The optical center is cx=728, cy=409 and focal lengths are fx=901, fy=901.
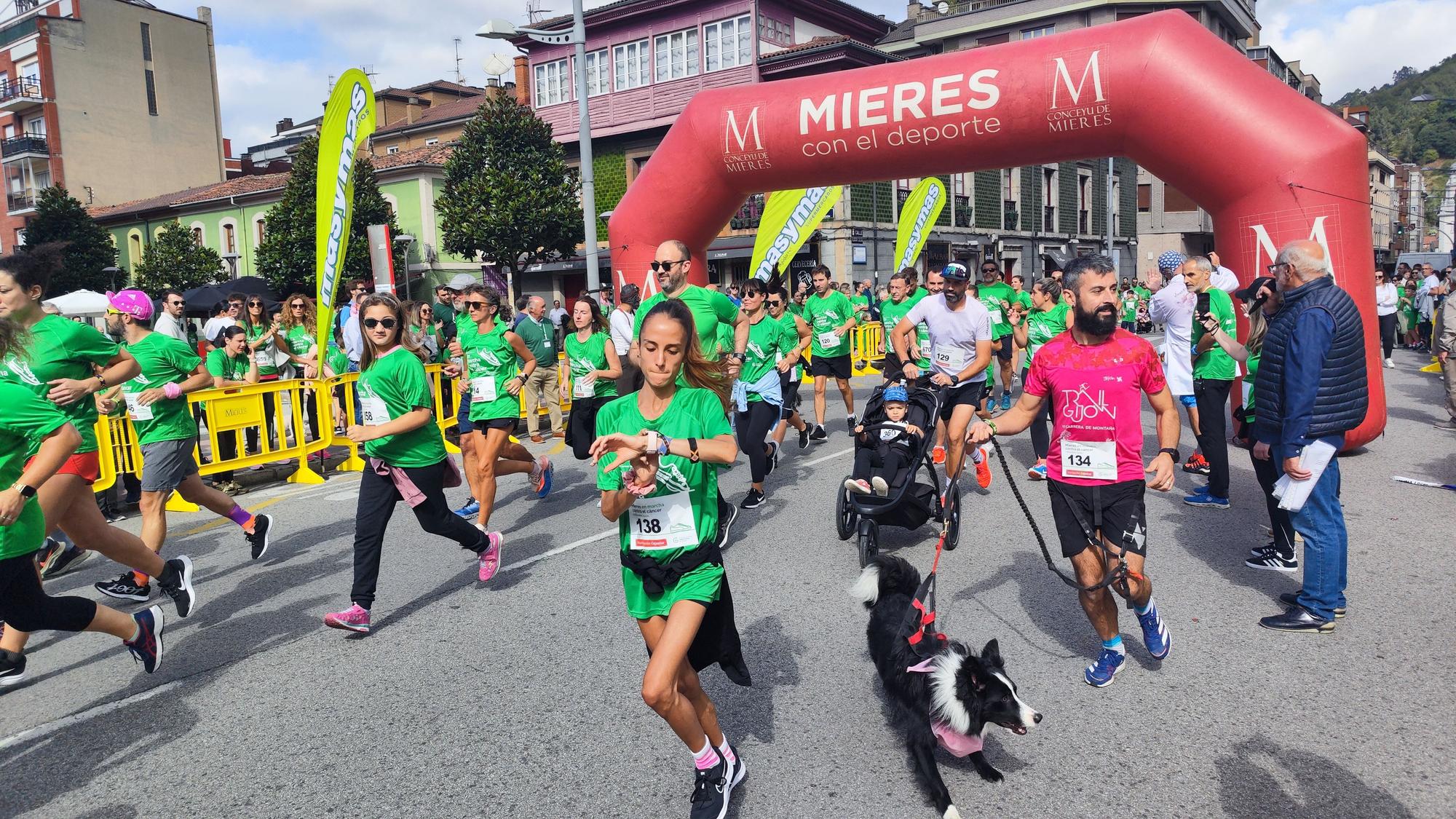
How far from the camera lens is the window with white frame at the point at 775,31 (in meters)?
27.8

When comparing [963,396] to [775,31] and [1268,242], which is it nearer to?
[1268,242]

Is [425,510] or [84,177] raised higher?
[84,177]

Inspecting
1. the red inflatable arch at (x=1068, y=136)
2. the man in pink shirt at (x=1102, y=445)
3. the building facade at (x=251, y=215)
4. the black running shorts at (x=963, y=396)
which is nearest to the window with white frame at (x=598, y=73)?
the building facade at (x=251, y=215)

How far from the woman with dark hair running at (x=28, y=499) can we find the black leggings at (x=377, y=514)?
110cm

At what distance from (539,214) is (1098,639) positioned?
85.6 feet

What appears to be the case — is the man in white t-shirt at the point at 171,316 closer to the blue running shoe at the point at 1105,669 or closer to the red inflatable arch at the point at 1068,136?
the red inflatable arch at the point at 1068,136

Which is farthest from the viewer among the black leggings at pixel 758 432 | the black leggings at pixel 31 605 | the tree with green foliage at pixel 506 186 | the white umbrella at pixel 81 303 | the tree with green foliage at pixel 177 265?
the tree with green foliage at pixel 177 265

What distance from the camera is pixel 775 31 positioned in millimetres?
28344

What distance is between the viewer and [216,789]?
10.8 feet

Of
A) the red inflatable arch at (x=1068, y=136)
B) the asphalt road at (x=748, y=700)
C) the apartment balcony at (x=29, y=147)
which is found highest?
the apartment balcony at (x=29, y=147)

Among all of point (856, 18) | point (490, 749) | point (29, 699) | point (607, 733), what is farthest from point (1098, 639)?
point (856, 18)

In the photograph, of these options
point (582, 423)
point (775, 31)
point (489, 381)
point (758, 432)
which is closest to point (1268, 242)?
point (758, 432)

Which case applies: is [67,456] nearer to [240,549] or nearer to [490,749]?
[490,749]

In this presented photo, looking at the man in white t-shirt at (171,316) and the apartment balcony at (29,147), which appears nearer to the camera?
the man in white t-shirt at (171,316)
